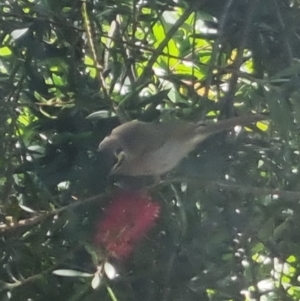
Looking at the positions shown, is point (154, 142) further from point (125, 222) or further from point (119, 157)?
point (125, 222)

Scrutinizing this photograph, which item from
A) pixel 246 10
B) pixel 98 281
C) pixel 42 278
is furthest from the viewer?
pixel 246 10

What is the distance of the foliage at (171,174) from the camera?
99cm

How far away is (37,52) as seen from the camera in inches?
41.2

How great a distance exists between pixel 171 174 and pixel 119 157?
0.08m

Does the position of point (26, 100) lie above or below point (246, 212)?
above

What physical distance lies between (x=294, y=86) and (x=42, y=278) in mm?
392

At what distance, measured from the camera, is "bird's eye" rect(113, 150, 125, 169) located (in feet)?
3.52

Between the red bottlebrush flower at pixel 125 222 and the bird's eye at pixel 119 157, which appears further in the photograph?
the bird's eye at pixel 119 157

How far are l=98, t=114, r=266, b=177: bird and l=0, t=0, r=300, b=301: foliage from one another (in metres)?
0.02

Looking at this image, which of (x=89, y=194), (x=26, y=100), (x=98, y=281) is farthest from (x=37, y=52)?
(x=98, y=281)

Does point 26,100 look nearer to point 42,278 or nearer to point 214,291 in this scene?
point 42,278

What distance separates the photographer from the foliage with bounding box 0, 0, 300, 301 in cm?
99

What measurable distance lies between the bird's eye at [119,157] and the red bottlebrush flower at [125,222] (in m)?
0.06

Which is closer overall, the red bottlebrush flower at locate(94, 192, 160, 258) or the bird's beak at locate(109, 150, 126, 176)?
the red bottlebrush flower at locate(94, 192, 160, 258)
